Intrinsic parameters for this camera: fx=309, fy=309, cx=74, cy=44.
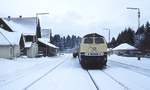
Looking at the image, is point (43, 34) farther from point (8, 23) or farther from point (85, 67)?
point (85, 67)

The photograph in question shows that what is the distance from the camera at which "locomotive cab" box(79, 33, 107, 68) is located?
86.1 ft

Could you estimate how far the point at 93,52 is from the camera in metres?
26.4

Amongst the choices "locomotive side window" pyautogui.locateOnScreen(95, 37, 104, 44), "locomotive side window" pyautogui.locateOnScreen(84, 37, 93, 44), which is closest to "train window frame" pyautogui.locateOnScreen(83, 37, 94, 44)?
"locomotive side window" pyautogui.locateOnScreen(84, 37, 93, 44)

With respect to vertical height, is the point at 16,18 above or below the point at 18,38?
above

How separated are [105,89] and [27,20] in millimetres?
66673

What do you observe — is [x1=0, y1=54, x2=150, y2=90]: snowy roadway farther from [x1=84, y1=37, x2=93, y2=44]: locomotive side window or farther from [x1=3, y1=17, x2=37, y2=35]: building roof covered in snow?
[x1=3, y1=17, x2=37, y2=35]: building roof covered in snow

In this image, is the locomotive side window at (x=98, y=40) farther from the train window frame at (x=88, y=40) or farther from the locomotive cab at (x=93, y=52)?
the train window frame at (x=88, y=40)

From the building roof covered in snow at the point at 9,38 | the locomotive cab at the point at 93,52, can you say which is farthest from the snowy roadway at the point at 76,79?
the building roof covered in snow at the point at 9,38

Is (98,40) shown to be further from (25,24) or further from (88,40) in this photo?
(25,24)

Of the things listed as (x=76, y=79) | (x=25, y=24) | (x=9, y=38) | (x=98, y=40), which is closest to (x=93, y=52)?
(x=98, y=40)

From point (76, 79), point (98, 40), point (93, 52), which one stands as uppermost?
point (98, 40)

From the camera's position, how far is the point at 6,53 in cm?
5025

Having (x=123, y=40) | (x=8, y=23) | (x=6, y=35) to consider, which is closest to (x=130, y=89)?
(x=6, y=35)

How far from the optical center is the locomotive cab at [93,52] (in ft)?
86.1
